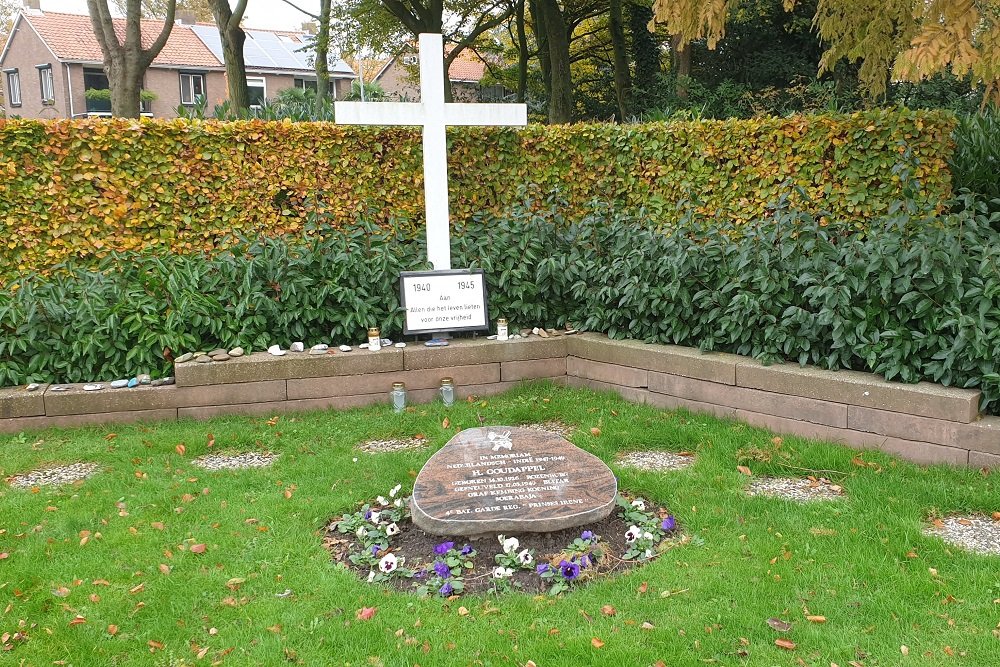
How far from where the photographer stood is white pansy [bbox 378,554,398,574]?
132 inches

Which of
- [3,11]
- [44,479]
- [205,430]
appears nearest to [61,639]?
[44,479]

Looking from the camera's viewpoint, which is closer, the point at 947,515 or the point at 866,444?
the point at 947,515

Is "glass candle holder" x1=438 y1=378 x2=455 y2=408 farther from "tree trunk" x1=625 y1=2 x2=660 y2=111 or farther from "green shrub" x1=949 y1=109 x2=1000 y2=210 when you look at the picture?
"tree trunk" x1=625 y1=2 x2=660 y2=111

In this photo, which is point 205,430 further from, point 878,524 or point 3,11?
point 3,11

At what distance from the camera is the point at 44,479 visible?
4496 millimetres

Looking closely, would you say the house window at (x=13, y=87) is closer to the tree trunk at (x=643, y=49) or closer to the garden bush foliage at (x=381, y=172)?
the tree trunk at (x=643, y=49)

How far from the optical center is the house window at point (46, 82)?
37281mm

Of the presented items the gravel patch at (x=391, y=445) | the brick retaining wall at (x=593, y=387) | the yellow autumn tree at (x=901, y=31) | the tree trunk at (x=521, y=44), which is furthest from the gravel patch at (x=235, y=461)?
the tree trunk at (x=521, y=44)

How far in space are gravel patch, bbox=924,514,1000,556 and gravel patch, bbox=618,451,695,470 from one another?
1268mm

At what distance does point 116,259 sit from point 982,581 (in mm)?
5893

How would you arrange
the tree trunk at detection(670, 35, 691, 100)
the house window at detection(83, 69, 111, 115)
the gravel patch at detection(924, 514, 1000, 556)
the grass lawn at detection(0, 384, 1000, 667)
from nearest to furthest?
1. the grass lawn at detection(0, 384, 1000, 667)
2. the gravel patch at detection(924, 514, 1000, 556)
3. the tree trunk at detection(670, 35, 691, 100)
4. the house window at detection(83, 69, 111, 115)

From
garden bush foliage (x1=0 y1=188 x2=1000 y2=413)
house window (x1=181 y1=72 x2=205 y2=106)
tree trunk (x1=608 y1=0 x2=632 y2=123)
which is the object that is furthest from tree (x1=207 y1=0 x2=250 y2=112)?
house window (x1=181 y1=72 x2=205 y2=106)

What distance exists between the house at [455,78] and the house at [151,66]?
4846 mm

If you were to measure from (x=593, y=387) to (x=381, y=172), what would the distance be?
2609mm
